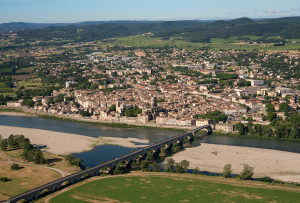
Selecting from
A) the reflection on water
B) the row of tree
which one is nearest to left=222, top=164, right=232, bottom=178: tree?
the reflection on water

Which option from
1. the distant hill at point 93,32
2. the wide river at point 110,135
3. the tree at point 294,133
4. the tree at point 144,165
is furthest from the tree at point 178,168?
the distant hill at point 93,32

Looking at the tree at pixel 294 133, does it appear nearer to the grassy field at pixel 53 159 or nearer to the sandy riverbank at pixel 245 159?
the sandy riverbank at pixel 245 159

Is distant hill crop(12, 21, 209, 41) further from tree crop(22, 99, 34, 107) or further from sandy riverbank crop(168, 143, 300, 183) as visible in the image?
sandy riverbank crop(168, 143, 300, 183)

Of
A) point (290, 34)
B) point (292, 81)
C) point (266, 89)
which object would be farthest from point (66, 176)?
point (290, 34)

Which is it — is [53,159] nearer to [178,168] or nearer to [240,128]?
[178,168]

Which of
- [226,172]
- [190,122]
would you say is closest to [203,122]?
[190,122]
